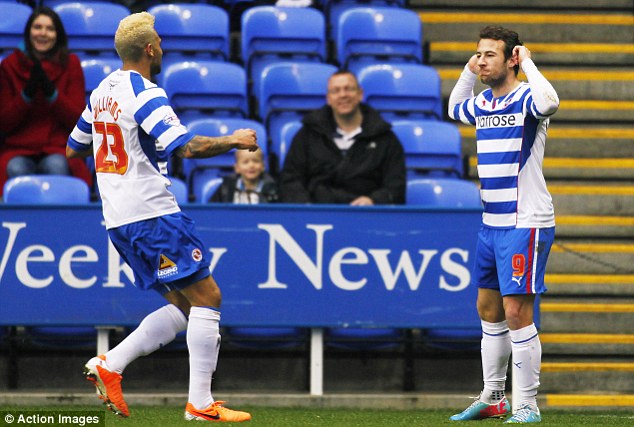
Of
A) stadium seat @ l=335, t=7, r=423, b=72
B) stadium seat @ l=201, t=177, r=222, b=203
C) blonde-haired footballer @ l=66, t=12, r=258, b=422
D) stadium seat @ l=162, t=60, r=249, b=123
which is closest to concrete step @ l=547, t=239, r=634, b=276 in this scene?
stadium seat @ l=335, t=7, r=423, b=72

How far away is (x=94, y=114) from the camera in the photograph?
6.14 meters

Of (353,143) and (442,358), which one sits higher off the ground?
(353,143)

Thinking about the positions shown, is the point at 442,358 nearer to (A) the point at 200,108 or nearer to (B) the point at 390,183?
(B) the point at 390,183

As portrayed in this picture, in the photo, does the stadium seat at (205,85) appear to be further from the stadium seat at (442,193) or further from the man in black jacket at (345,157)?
the stadium seat at (442,193)

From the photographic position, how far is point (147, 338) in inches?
243

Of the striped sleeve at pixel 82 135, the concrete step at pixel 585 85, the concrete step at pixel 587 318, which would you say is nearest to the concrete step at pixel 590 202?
the concrete step at pixel 587 318

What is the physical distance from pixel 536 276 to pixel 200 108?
4.26 metres

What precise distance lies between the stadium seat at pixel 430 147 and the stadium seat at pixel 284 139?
742mm

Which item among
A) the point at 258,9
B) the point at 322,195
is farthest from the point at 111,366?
the point at 258,9

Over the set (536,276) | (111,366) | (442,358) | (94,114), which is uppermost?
(94,114)

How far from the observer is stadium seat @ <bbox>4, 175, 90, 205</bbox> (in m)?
8.07

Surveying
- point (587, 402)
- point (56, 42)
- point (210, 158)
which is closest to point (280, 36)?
point (210, 158)

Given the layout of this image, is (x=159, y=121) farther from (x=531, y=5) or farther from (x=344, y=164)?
(x=531, y=5)

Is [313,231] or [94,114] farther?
[313,231]
